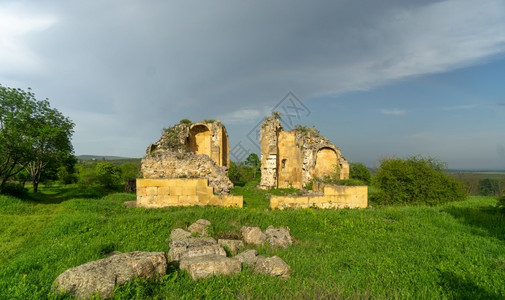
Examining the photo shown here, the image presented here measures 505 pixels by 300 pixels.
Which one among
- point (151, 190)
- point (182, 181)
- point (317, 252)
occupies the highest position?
point (182, 181)

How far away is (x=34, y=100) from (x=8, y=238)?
9.33m

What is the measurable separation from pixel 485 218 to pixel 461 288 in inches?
211

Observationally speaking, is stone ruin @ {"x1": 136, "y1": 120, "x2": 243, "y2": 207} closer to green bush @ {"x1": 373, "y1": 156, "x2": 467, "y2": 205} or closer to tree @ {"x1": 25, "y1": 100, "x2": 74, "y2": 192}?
tree @ {"x1": 25, "y1": 100, "x2": 74, "y2": 192}

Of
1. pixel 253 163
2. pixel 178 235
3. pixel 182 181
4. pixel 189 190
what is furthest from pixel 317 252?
pixel 253 163

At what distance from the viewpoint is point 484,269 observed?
4336 millimetres

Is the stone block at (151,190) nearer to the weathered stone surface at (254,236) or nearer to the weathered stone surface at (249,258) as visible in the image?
the weathered stone surface at (254,236)

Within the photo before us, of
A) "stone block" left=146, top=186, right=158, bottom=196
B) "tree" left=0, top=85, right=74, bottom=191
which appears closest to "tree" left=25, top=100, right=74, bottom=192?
"tree" left=0, top=85, right=74, bottom=191

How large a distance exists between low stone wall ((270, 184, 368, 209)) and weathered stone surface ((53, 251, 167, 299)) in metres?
6.18

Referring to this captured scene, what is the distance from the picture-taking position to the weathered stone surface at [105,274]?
126 inches

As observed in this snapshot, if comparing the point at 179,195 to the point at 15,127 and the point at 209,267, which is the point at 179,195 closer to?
the point at 209,267

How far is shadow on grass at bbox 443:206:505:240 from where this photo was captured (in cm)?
652

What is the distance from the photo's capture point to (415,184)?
11.3m

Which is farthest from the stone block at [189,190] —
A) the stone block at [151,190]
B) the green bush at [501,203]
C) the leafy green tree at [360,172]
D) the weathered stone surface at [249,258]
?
the leafy green tree at [360,172]

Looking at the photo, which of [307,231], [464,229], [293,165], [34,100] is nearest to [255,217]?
[307,231]
